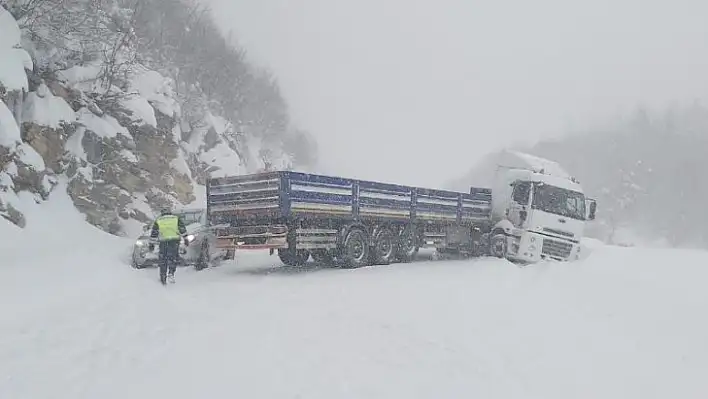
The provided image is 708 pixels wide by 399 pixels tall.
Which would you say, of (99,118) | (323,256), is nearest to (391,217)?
(323,256)

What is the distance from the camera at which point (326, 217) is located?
12.0 m

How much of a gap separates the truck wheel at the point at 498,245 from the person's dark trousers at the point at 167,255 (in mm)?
9060

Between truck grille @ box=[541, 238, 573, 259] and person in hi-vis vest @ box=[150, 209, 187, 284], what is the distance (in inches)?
386

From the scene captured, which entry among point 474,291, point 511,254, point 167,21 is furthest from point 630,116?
point 474,291

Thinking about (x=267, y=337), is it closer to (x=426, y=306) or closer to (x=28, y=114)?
(x=426, y=306)

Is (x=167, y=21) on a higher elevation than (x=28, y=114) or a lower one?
higher

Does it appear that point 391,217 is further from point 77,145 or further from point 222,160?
point 222,160

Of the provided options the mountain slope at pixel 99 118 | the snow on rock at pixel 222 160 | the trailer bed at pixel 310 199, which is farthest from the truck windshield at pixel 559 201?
the snow on rock at pixel 222 160

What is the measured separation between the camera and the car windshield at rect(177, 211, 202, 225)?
14.4 metres

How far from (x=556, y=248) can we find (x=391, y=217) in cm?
524

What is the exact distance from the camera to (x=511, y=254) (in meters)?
15.6

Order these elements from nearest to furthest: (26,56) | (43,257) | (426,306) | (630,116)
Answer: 1. (426,306)
2. (43,257)
3. (26,56)
4. (630,116)

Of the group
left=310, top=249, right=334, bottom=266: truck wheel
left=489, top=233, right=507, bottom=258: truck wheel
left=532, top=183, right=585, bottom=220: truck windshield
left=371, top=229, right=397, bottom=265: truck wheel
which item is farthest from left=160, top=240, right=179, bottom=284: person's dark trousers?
left=532, top=183, right=585, bottom=220: truck windshield

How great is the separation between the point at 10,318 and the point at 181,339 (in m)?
2.42
